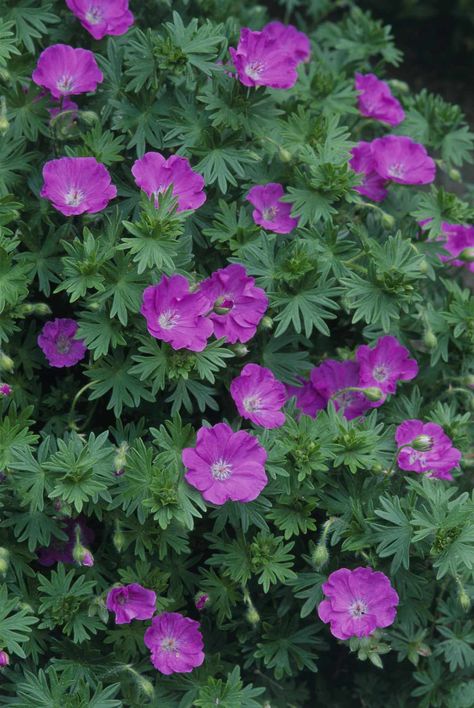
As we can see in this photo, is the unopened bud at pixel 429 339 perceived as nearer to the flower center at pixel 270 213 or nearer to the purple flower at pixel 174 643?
the flower center at pixel 270 213

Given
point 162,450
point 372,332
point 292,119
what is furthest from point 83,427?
point 292,119

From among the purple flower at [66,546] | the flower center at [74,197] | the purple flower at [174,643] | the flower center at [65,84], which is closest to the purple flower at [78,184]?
the flower center at [74,197]

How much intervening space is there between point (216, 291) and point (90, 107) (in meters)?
0.77

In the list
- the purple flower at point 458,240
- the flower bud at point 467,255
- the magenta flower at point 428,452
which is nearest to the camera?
the magenta flower at point 428,452

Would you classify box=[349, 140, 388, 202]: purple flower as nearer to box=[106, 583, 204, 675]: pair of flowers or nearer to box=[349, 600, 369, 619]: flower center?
box=[349, 600, 369, 619]: flower center

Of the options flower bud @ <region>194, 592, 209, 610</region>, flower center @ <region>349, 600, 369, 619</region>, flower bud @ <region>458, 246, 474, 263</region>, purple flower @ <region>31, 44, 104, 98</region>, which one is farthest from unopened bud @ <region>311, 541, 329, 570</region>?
purple flower @ <region>31, 44, 104, 98</region>

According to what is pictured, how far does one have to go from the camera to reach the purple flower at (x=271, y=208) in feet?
9.57

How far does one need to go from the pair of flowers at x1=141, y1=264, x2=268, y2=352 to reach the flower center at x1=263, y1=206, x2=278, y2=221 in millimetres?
266

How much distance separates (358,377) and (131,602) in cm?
93

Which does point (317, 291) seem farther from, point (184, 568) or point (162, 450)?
point (184, 568)

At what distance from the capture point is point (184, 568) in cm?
275

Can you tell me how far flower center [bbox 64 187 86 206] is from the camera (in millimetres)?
2686

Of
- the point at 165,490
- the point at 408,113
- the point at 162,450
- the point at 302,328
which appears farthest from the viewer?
the point at 408,113

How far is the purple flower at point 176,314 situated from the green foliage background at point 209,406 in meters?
→ 0.05
